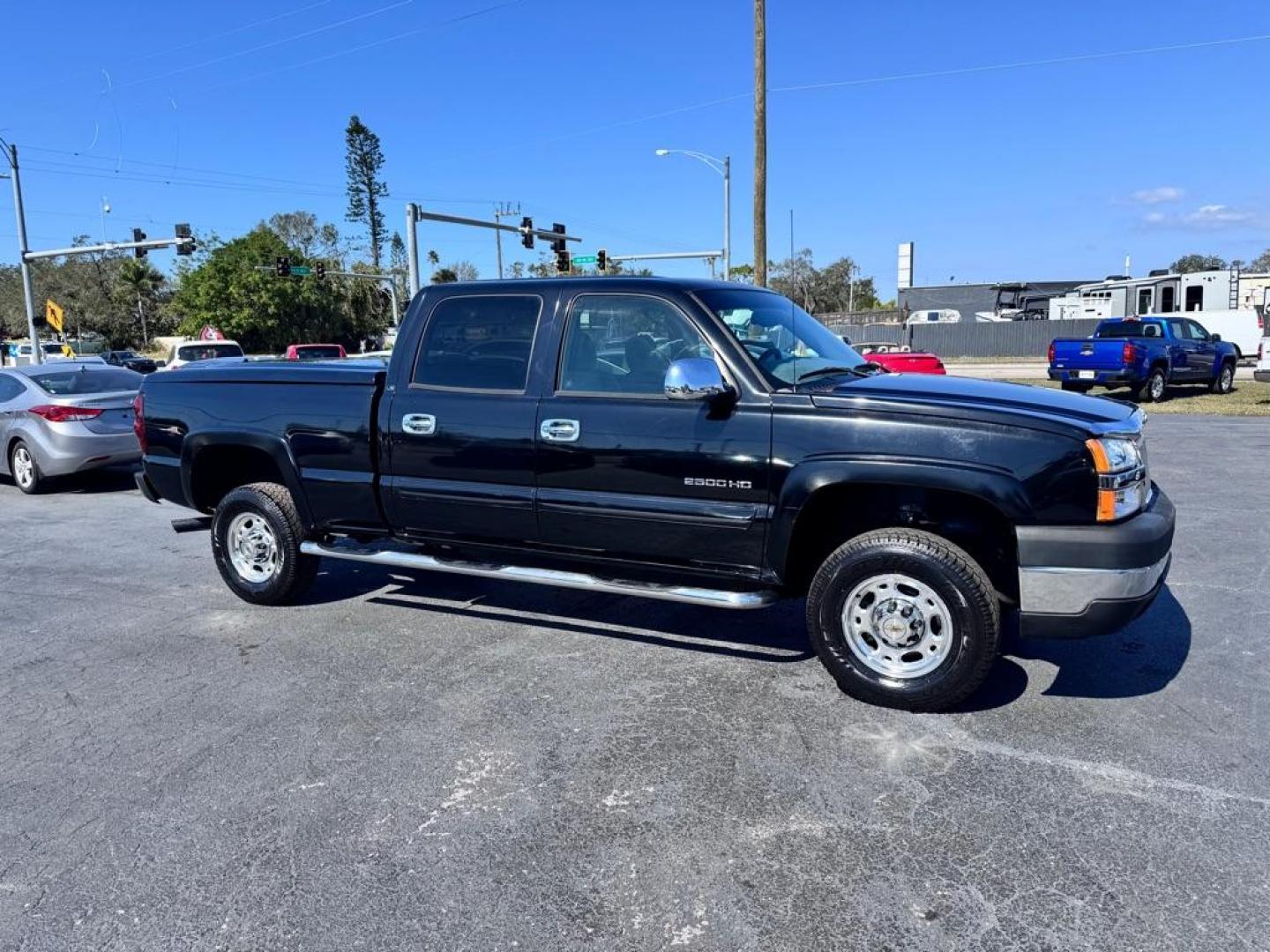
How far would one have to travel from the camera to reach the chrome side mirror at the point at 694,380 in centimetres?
407

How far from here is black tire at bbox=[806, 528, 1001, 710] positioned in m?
3.91

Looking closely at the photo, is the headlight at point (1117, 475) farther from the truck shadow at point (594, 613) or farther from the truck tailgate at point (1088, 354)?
the truck tailgate at point (1088, 354)

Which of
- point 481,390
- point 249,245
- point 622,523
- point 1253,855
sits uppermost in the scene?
point 249,245

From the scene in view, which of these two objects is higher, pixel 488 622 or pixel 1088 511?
pixel 1088 511

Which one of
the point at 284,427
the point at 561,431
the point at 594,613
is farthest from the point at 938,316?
the point at 561,431

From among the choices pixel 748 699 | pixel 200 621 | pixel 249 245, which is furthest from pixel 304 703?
pixel 249 245

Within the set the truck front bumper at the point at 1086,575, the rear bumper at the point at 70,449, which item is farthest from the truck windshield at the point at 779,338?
the rear bumper at the point at 70,449

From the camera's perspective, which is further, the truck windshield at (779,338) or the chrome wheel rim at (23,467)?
the chrome wheel rim at (23,467)

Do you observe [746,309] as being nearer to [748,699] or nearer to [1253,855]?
[748,699]

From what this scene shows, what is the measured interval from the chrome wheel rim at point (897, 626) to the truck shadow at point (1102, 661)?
12.7 inches

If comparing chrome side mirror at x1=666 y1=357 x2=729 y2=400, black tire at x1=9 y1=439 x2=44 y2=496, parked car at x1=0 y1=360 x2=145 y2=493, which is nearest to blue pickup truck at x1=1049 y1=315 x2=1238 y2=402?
chrome side mirror at x1=666 y1=357 x2=729 y2=400

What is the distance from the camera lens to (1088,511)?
374 centimetres

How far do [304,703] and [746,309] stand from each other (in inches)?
115

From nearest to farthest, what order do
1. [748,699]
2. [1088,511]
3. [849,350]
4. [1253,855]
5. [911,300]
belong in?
[1253,855], [1088,511], [748,699], [849,350], [911,300]
